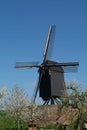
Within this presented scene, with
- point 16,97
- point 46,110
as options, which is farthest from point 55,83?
point 16,97

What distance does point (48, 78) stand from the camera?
297ft

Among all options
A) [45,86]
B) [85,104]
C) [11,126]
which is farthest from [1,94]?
[45,86]

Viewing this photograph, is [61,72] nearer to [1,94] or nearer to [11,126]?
[11,126]

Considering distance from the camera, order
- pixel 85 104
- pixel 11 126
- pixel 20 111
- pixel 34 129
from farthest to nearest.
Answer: pixel 11 126
pixel 20 111
pixel 85 104
pixel 34 129

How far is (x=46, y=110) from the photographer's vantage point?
79688 mm

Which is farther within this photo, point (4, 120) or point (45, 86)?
point (45, 86)

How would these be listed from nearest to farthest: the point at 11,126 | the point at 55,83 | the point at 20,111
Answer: the point at 20,111 → the point at 11,126 → the point at 55,83

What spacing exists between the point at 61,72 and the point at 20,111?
27.4m

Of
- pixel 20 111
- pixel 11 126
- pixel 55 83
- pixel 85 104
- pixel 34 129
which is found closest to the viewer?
pixel 34 129

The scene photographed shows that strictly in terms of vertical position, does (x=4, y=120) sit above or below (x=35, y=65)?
below

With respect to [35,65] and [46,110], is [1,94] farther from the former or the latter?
[35,65]

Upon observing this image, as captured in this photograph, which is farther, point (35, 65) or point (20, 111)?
point (35, 65)

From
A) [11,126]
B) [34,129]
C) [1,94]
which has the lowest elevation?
[11,126]

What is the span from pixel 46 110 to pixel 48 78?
12.0 metres
